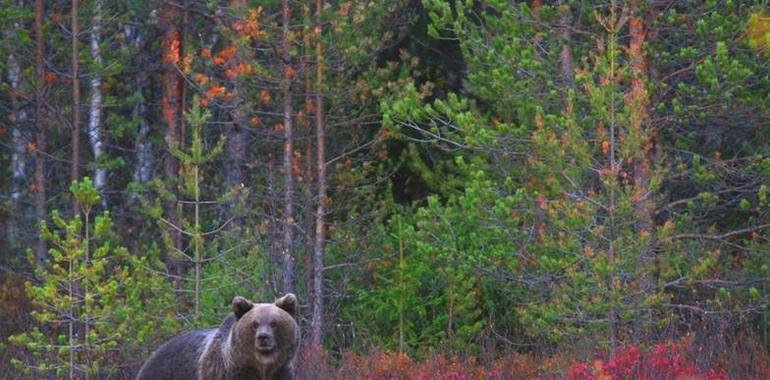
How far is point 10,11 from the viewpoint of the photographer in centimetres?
2089

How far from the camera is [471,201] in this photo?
1492 cm

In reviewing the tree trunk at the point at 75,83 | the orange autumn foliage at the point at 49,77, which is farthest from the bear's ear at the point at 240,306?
the orange autumn foliage at the point at 49,77

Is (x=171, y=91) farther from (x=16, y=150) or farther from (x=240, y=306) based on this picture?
(x=240, y=306)

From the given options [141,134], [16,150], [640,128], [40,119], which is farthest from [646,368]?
[141,134]

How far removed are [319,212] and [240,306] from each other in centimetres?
817

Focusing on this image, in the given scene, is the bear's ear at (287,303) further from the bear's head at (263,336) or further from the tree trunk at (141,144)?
the tree trunk at (141,144)

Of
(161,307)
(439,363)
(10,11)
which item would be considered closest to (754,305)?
(439,363)

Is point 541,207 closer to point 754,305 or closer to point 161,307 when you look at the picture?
point 754,305

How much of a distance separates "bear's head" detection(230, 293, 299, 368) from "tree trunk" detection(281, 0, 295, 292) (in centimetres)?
710

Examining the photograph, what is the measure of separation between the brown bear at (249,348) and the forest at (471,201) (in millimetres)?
2394

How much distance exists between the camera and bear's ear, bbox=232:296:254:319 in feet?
34.2

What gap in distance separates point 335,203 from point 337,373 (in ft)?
17.8

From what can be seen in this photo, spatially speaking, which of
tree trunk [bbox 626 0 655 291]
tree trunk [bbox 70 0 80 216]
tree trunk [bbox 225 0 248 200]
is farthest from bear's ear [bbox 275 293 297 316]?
tree trunk [bbox 225 0 248 200]

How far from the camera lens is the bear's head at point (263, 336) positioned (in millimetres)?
10273
